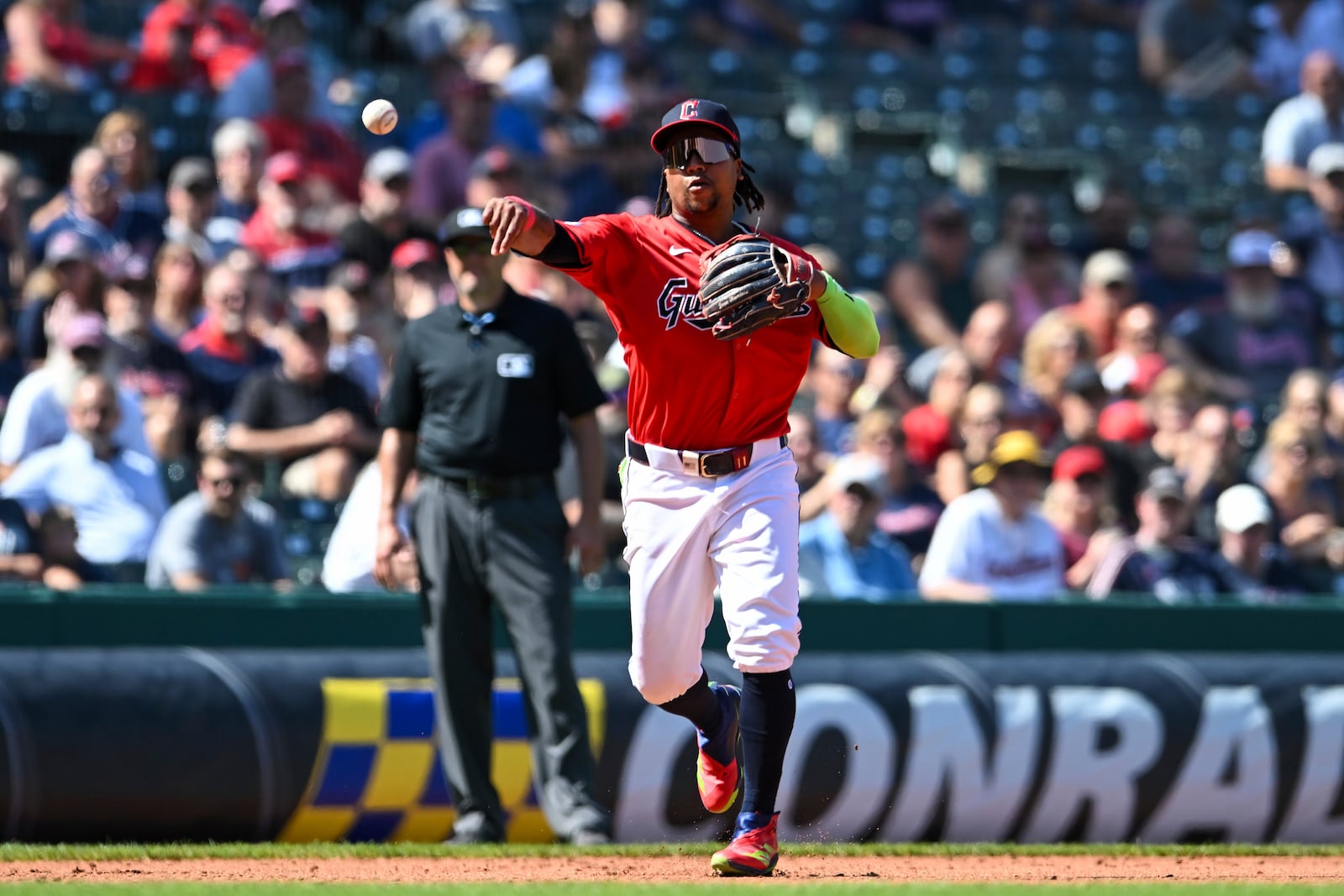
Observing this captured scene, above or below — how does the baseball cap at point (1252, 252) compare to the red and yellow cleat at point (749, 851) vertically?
above

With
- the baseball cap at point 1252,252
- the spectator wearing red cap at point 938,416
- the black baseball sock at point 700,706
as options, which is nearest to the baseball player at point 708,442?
the black baseball sock at point 700,706

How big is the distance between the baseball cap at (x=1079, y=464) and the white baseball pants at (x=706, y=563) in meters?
4.37

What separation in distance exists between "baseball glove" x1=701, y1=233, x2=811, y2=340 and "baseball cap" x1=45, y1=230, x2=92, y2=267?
14.9 ft

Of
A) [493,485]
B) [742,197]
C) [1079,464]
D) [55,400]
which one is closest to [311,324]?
[55,400]

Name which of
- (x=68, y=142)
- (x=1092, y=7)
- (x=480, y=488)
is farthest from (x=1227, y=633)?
(x=1092, y=7)

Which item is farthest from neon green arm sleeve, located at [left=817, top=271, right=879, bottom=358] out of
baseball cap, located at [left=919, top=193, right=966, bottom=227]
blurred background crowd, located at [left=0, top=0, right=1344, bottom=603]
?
baseball cap, located at [left=919, top=193, right=966, bottom=227]

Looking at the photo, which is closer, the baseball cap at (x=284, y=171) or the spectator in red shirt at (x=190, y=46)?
the baseball cap at (x=284, y=171)

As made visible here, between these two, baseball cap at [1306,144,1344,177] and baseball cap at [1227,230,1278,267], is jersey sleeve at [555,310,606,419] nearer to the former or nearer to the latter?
baseball cap at [1227,230,1278,267]

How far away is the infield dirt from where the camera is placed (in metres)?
5.63

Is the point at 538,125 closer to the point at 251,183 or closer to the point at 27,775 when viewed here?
the point at 251,183

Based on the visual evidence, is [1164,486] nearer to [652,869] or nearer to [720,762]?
[720,762]

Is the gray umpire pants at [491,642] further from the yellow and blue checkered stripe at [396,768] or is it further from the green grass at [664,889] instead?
the green grass at [664,889]

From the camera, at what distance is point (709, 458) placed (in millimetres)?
5531

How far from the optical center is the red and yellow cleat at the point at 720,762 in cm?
599
